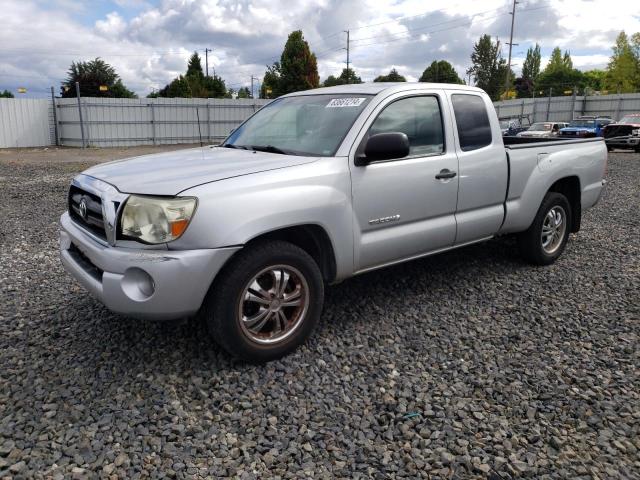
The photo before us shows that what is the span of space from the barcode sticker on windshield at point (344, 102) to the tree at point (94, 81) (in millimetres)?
40875

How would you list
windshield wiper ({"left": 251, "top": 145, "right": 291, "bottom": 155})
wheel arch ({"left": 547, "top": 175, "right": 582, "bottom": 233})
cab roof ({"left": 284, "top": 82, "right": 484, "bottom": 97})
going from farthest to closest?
wheel arch ({"left": 547, "top": 175, "right": 582, "bottom": 233}) < cab roof ({"left": 284, "top": 82, "right": 484, "bottom": 97}) < windshield wiper ({"left": 251, "top": 145, "right": 291, "bottom": 155})

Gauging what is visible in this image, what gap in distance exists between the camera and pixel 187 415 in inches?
111

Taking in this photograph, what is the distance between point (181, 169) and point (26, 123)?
24130 millimetres

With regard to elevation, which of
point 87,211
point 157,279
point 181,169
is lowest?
point 157,279

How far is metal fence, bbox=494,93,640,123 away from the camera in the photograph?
123 ft

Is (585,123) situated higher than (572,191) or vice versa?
(585,123)

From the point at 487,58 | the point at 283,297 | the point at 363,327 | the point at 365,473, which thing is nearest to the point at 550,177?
the point at 363,327

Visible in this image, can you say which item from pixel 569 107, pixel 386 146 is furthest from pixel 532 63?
pixel 386 146

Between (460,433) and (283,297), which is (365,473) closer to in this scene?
(460,433)

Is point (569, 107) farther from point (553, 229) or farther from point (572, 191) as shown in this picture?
point (553, 229)

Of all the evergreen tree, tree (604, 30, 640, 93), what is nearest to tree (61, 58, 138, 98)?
tree (604, 30, 640, 93)

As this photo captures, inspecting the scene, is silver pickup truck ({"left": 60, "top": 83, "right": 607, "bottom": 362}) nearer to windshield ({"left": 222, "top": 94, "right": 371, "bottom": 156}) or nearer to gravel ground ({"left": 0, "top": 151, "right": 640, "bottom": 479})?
windshield ({"left": 222, "top": 94, "right": 371, "bottom": 156})

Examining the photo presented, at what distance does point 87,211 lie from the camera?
339 cm

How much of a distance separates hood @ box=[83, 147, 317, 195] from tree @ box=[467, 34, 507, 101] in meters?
81.0
